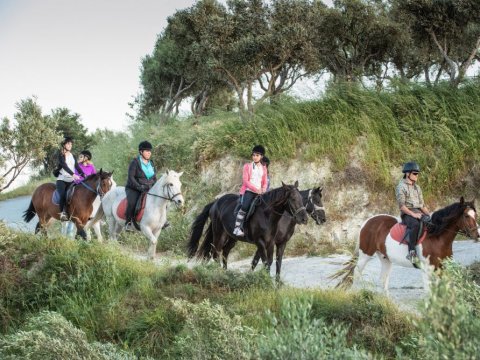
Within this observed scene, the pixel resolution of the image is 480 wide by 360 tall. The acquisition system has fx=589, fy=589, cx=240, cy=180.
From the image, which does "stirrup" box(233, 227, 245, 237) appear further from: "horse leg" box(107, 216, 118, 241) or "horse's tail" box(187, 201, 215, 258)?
"horse leg" box(107, 216, 118, 241)

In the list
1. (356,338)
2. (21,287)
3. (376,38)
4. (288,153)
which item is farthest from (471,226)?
(376,38)

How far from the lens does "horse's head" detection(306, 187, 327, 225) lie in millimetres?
13172

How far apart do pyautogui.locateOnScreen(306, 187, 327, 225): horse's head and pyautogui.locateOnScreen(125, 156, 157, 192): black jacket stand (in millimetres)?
3821

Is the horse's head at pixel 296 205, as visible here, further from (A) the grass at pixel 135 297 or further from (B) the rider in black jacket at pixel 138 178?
(B) the rider in black jacket at pixel 138 178

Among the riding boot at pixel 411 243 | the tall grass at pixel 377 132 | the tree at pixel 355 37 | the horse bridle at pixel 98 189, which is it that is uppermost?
the tree at pixel 355 37

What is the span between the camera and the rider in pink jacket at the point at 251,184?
1222cm

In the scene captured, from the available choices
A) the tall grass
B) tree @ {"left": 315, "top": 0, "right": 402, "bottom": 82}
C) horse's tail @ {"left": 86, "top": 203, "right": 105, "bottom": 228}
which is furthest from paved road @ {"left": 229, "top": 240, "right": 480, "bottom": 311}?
tree @ {"left": 315, "top": 0, "right": 402, "bottom": 82}

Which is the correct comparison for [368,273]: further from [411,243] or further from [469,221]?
[469,221]

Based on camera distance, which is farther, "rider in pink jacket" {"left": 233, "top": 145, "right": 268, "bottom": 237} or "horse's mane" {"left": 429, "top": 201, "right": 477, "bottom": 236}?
"rider in pink jacket" {"left": 233, "top": 145, "right": 268, "bottom": 237}

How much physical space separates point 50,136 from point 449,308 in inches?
526

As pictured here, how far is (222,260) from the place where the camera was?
13117 mm

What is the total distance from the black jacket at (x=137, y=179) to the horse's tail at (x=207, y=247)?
1821 millimetres

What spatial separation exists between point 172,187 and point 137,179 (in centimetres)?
152

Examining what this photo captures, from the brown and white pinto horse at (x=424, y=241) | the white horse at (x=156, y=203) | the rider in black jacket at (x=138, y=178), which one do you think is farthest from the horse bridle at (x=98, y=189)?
the brown and white pinto horse at (x=424, y=241)
